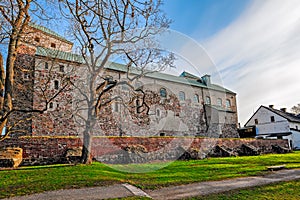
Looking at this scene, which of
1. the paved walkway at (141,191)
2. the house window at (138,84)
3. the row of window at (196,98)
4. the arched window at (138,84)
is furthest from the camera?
the row of window at (196,98)

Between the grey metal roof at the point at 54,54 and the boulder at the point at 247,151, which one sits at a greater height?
the grey metal roof at the point at 54,54

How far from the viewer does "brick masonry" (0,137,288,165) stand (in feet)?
43.8

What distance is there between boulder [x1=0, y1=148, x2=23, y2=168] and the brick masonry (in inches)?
21.8

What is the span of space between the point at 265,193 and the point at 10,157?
1161 centimetres

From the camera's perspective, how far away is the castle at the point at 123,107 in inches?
856

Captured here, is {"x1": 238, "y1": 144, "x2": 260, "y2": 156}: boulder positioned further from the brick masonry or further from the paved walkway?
Result: the paved walkway

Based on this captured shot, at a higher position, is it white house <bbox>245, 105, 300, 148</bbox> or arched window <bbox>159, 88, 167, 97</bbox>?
arched window <bbox>159, 88, 167, 97</bbox>

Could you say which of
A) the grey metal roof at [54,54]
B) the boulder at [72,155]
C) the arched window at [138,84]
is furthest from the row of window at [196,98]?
the boulder at [72,155]

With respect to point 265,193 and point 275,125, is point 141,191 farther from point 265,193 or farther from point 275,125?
point 275,125

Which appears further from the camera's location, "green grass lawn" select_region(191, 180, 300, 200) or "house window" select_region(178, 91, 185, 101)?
"house window" select_region(178, 91, 185, 101)

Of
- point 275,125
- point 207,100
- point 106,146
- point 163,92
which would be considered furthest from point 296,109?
point 106,146

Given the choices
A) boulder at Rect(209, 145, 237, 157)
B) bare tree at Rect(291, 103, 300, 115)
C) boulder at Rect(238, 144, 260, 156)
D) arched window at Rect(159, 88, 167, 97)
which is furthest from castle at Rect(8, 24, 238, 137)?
bare tree at Rect(291, 103, 300, 115)

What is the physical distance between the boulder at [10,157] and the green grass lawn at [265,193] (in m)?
9.91

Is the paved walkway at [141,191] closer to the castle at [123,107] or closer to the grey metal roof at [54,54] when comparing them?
the grey metal roof at [54,54]
